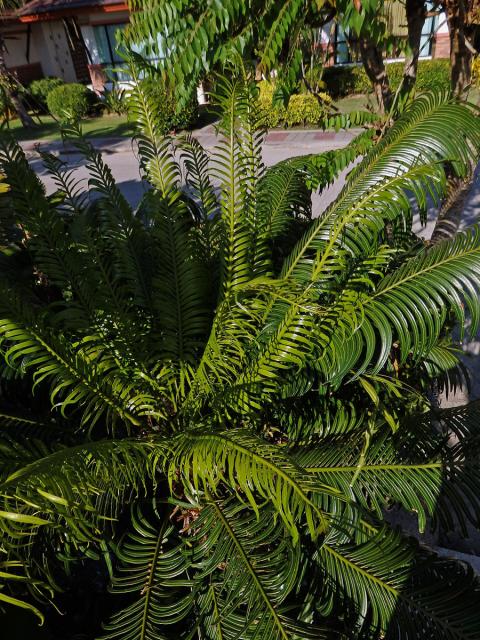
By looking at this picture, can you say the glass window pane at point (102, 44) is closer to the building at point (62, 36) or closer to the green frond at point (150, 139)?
the building at point (62, 36)

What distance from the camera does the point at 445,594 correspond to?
1.42 m

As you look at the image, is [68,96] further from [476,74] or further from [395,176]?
[395,176]

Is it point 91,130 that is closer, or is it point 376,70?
point 376,70

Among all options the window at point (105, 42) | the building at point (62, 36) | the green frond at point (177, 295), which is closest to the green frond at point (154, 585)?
the green frond at point (177, 295)

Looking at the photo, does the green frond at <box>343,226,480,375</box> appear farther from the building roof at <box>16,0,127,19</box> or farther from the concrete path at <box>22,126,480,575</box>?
the building roof at <box>16,0,127,19</box>

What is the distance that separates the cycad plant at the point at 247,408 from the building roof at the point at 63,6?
50.7ft

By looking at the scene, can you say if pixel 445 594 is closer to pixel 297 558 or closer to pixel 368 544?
pixel 368 544

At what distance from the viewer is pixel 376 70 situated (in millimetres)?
2947

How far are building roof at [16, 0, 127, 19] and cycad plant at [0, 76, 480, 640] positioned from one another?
15441 millimetres

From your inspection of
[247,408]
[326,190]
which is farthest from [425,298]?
[326,190]

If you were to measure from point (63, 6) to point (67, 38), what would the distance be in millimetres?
3097

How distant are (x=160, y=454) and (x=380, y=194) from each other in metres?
1.28

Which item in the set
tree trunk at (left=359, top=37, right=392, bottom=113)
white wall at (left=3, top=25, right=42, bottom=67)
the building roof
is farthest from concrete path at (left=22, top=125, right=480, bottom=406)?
white wall at (left=3, top=25, right=42, bottom=67)

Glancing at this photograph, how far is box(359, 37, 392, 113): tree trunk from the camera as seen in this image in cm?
284
